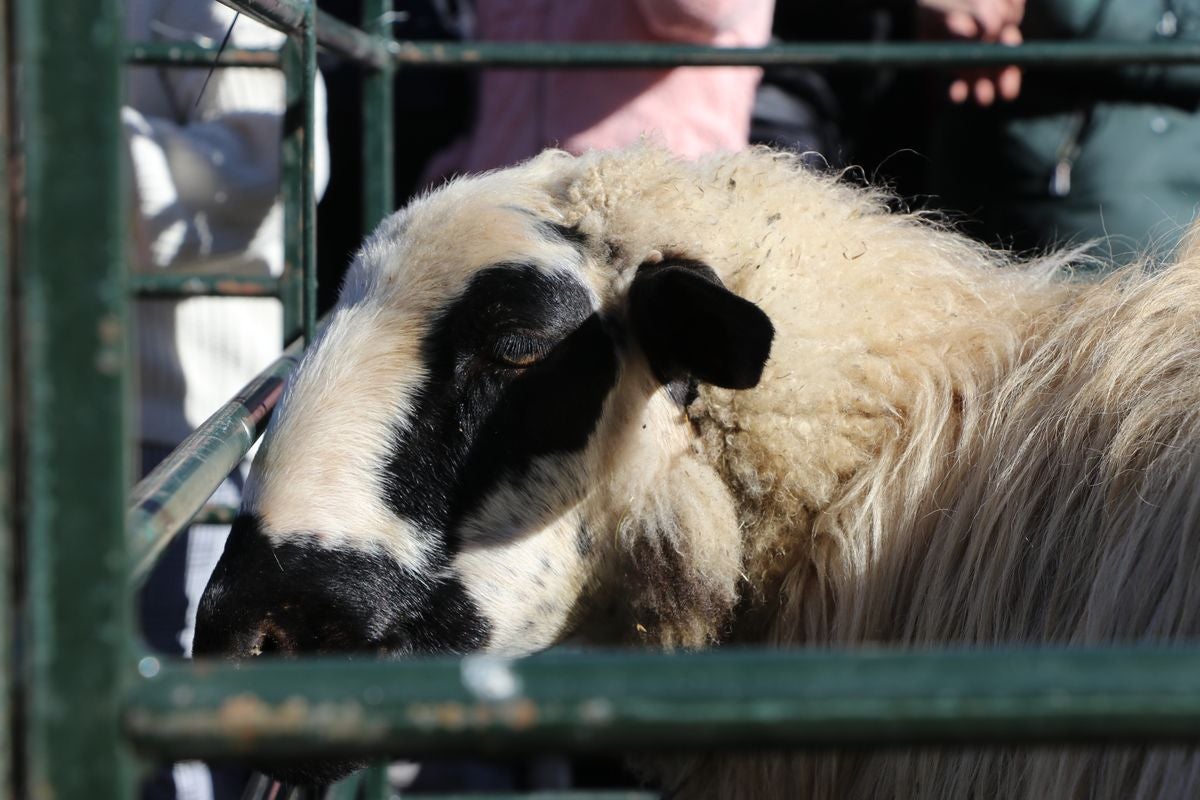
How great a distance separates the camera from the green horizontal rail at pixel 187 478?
30.7 inches

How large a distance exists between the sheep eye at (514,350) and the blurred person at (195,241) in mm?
987

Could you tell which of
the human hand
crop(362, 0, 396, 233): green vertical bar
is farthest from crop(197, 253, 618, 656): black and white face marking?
the human hand

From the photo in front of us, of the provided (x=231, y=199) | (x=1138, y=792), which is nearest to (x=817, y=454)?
(x=1138, y=792)

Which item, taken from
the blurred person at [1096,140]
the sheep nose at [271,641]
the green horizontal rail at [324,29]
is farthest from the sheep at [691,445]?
the blurred person at [1096,140]

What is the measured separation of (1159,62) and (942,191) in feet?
1.99

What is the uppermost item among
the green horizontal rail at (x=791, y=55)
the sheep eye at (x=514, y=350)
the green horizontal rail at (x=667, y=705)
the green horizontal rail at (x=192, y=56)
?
the green horizontal rail at (x=791, y=55)

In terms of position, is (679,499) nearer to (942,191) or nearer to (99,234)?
(99,234)

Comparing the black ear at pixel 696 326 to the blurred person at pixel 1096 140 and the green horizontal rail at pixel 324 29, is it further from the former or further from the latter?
the blurred person at pixel 1096 140

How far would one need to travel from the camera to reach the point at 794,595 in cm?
151

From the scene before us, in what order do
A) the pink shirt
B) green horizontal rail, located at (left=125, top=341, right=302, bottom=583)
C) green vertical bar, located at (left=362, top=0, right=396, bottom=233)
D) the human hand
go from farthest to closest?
the human hand < the pink shirt < green vertical bar, located at (left=362, top=0, right=396, bottom=233) < green horizontal rail, located at (left=125, top=341, right=302, bottom=583)

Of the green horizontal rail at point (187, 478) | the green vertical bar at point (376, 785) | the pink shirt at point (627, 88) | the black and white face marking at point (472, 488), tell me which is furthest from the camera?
the pink shirt at point (627, 88)

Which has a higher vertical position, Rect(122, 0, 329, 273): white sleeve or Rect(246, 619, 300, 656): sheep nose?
Rect(122, 0, 329, 273): white sleeve

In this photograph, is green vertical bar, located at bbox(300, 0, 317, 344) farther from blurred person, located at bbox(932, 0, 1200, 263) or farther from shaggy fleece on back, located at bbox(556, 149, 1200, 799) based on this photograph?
blurred person, located at bbox(932, 0, 1200, 263)

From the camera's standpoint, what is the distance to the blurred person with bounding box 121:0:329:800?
2213mm
